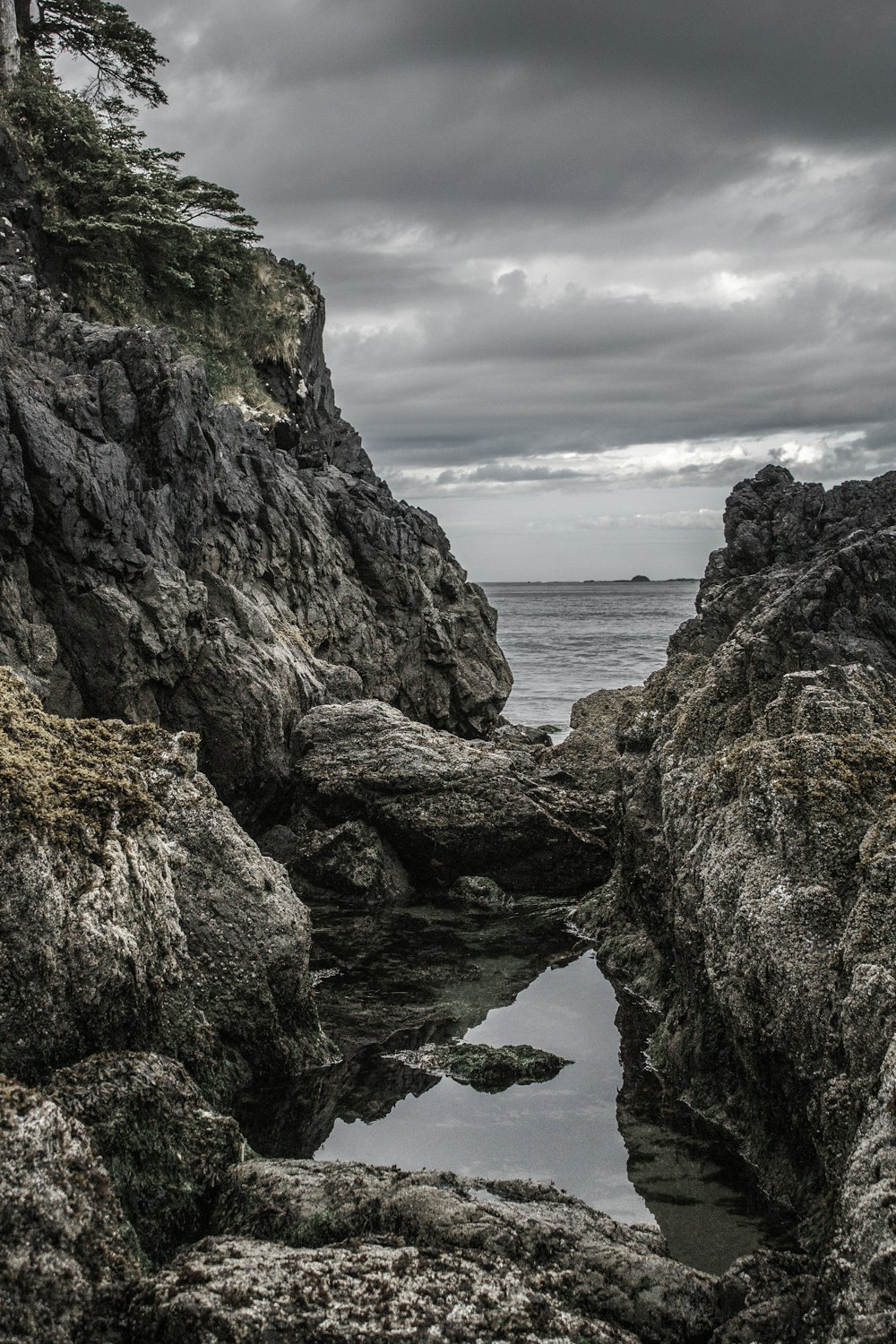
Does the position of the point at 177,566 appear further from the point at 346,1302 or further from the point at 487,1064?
the point at 346,1302

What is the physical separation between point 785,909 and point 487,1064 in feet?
12.4

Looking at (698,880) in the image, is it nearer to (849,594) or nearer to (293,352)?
(849,594)

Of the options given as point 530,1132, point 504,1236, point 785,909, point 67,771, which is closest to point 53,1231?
point 504,1236

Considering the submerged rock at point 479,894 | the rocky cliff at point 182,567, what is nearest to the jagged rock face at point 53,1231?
the submerged rock at point 479,894

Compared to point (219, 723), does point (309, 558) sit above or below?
above

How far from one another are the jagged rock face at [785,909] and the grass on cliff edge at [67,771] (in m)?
5.12

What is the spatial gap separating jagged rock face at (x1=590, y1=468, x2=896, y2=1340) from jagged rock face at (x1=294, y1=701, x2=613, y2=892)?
1688mm

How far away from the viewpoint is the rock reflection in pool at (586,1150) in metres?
7.73

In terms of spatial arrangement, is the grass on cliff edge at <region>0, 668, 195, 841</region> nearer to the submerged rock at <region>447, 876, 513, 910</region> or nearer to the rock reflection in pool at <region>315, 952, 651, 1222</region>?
the rock reflection in pool at <region>315, 952, 651, 1222</region>

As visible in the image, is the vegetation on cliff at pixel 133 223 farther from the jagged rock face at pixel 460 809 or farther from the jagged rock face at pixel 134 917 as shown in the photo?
the jagged rock face at pixel 134 917

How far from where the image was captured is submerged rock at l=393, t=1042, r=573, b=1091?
10.1 meters

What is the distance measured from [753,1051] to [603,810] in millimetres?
9586

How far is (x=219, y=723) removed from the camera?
63.3 feet

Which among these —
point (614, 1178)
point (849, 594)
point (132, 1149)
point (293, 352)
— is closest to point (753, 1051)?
point (614, 1178)
